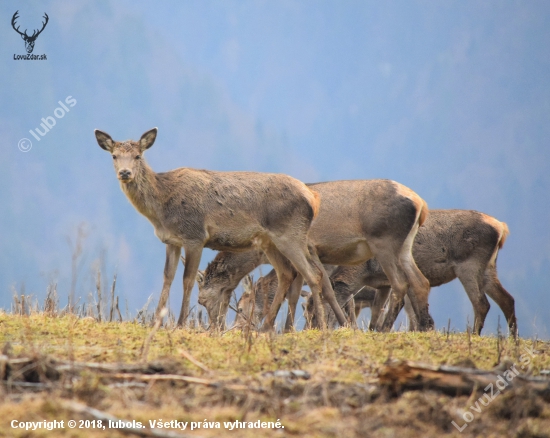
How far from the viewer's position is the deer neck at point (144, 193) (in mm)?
11352

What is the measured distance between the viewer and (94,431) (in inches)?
190

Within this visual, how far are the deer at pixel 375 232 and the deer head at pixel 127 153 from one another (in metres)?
2.63

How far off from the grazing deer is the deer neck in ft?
13.8

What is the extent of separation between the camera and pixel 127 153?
11.5 m

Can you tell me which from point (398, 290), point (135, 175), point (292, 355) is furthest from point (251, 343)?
point (398, 290)

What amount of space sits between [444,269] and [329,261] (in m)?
2.56

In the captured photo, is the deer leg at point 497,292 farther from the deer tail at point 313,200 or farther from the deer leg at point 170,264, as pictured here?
the deer leg at point 170,264

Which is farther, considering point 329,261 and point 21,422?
point 329,261

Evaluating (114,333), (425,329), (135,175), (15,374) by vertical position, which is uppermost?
(135,175)

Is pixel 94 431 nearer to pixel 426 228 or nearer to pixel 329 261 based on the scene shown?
pixel 329 261

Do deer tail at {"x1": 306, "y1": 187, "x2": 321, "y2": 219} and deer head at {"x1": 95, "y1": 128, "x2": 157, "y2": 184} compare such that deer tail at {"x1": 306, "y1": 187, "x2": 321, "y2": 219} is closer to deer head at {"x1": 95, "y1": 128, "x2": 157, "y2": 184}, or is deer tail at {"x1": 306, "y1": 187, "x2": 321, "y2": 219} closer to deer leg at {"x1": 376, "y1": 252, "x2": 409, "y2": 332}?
deer leg at {"x1": 376, "y1": 252, "x2": 409, "y2": 332}

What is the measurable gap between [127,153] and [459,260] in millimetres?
6635

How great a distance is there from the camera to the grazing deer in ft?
47.5

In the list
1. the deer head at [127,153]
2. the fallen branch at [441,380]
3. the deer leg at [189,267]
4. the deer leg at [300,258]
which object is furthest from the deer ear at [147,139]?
the fallen branch at [441,380]
